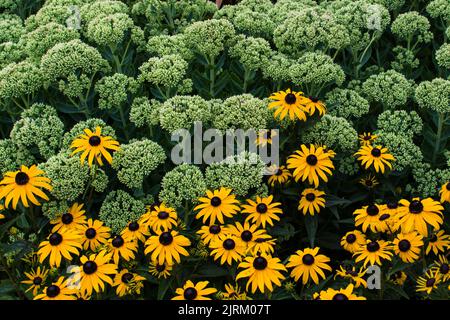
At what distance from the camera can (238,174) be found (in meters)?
3.71

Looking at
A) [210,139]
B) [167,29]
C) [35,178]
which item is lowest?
[35,178]

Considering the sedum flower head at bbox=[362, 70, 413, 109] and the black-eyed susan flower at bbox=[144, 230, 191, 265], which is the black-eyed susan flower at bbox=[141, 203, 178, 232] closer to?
the black-eyed susan flower at bbox=[144, 230, 191, 265]

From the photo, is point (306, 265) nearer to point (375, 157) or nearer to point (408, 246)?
point (408, 246)

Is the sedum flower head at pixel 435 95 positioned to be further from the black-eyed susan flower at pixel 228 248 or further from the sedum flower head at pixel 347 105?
the black-eyed susan flower at pixel 228 248

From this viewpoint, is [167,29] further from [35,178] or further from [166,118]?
[35,178]

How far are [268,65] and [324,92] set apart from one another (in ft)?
Result: 1.82

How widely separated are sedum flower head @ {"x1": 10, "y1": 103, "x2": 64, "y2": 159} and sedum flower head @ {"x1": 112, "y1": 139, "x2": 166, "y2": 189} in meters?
0.52

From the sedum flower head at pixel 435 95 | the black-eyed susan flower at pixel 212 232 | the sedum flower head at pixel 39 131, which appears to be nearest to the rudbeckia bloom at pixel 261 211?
the black-eyed susan flower at pixel 212 232

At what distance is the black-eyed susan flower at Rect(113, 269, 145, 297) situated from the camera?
308cm

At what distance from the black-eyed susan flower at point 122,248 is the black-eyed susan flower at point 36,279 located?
0.39m

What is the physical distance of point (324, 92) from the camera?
4711 mm

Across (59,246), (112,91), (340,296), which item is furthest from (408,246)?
(112,91)

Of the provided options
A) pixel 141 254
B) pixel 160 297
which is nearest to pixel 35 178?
pixel 141 254

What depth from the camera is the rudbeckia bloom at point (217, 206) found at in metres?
3.40
